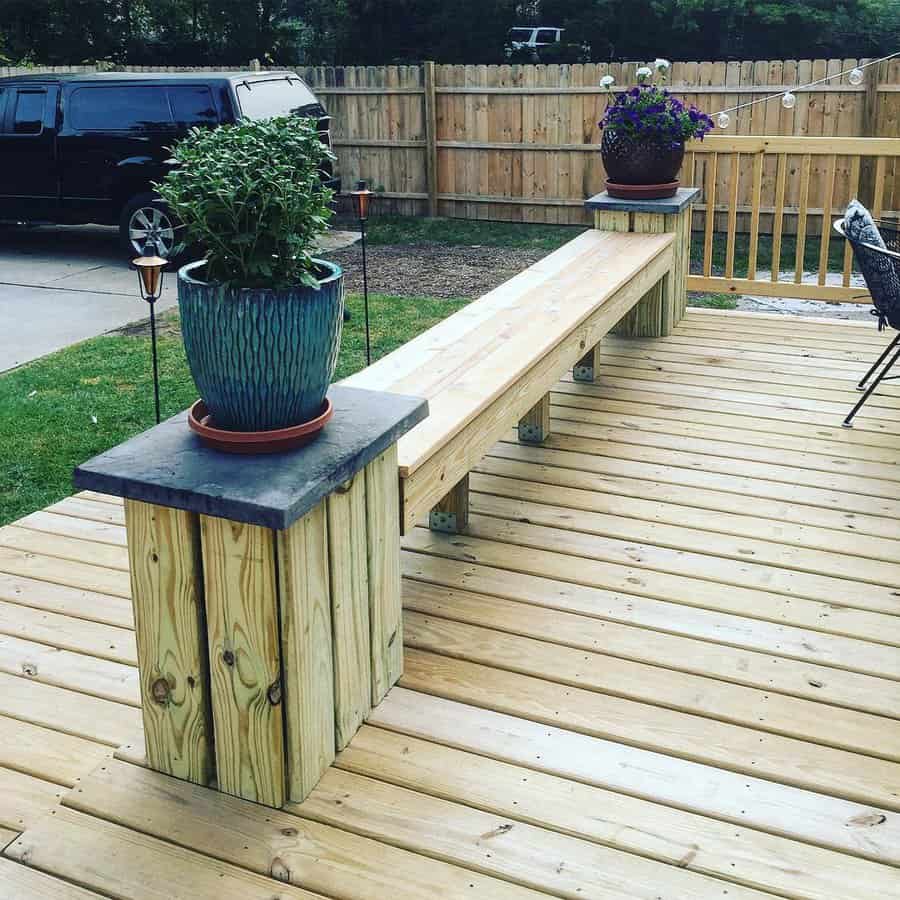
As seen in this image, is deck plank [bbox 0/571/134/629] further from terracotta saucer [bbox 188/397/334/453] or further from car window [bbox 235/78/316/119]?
car window [bbox 235/78/316/119]

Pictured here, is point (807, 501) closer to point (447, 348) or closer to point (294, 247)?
point (447, 348)

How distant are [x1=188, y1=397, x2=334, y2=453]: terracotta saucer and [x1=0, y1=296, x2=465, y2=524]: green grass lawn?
2.17m

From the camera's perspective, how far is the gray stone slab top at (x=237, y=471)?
188cm

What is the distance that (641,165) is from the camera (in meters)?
5.45

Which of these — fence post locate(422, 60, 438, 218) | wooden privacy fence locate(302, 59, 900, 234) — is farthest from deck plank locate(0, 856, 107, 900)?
fence post locate(422, 60, 438, 218)

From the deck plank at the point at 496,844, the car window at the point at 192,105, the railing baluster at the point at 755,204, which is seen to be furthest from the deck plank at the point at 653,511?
the car window at the point at 192,105

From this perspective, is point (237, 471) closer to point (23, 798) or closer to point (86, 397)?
point (23, 798)

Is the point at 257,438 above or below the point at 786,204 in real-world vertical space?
above

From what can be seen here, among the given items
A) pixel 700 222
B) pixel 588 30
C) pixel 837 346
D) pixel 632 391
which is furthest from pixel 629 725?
pixel 588 30

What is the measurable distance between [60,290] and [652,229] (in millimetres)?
4705

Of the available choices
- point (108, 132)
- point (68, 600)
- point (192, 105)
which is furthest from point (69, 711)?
point (108, 132)

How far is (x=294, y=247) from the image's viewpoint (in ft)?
6.38

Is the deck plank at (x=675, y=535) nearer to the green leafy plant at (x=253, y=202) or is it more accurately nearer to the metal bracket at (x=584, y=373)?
the metal bracket at (x=584, y=373)

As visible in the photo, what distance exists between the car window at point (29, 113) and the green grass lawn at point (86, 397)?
332cm
